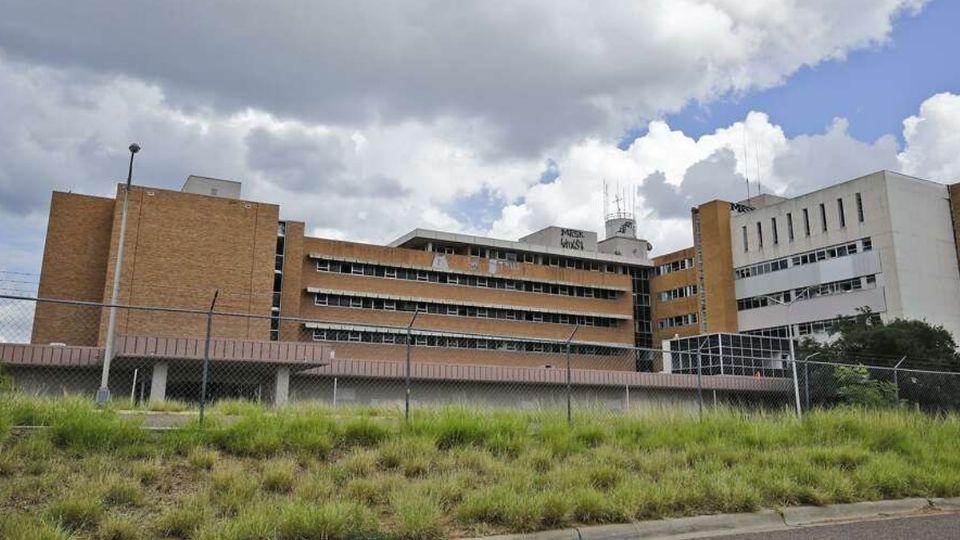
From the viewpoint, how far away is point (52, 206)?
5722 cm

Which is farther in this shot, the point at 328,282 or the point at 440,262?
the point at 440,262

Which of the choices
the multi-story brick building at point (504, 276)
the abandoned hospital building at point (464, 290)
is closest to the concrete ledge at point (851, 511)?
the abandoned hospital building at point (464, 290)

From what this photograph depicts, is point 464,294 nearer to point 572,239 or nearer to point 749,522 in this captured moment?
point 572,239

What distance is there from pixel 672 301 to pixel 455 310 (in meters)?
26.1

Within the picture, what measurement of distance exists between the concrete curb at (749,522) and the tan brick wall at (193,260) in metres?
50.3

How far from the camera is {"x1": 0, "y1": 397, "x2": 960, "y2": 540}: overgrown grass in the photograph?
304 inches

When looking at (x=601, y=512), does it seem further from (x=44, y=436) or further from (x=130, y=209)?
(x=130, y=209)

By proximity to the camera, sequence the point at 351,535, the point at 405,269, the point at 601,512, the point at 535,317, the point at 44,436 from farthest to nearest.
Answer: the point at 535,317 → the point at 405,269 → the point at 44,436 → the point at 601,512 → the point at 351,535

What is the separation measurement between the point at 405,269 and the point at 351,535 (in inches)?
2422

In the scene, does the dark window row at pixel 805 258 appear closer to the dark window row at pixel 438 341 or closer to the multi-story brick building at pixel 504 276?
the multi-story brick building at pixel 504 276

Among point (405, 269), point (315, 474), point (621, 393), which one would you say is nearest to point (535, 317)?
point (405, 269)

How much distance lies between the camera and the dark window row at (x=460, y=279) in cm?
6625

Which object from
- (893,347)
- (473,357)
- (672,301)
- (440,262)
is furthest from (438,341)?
(893,347)

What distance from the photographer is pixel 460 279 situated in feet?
235
